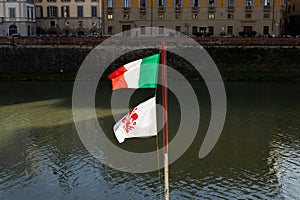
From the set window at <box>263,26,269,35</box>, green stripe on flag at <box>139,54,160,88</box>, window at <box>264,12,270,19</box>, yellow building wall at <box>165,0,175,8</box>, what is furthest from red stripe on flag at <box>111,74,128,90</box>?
window at <box>263,26,269,35</box>

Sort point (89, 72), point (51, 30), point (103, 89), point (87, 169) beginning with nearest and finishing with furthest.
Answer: point (87, 169)
point (103, 89)
point (89, 72)
point (51, 30)

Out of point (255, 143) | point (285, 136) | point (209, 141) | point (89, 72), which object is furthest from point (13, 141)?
point (89, 72)

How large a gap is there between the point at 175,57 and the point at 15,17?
86.2 ft

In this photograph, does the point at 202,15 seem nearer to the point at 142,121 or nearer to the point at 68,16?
the point at 68,16

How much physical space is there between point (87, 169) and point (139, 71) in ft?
32.4

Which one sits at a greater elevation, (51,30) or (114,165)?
(51,30)

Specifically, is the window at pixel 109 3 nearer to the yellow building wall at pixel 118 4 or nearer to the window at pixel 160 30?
the yellow building wall at pixel 118 4

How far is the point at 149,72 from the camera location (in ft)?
39.4

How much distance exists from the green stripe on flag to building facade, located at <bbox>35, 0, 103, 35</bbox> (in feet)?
180

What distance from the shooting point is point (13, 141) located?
82.4ft

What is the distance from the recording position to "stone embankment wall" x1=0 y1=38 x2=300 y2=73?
5078 centimetres

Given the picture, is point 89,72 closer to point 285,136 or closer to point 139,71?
point 285,136

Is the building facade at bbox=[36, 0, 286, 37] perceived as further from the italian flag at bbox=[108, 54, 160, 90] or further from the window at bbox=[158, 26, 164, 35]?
the italian flag at bbox=[108, 54, 160, 90]

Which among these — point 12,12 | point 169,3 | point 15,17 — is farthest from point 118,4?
point 12,12
